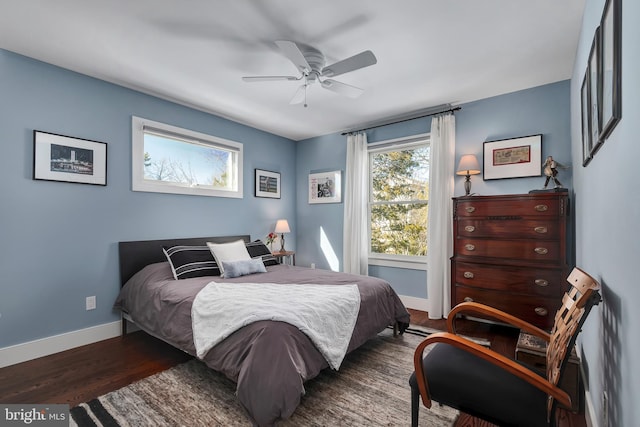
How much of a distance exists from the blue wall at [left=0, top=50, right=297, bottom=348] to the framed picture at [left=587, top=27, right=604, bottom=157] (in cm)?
377

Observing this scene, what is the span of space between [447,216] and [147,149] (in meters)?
3.58

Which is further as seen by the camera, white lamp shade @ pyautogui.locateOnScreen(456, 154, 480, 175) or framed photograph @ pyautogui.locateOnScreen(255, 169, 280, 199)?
framed photograph @ pyautogui.locateOnScreen(255, 169, 280, 199)

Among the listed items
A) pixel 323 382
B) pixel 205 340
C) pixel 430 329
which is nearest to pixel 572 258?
pixel 430 329

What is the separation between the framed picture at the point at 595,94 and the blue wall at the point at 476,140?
1704 mm

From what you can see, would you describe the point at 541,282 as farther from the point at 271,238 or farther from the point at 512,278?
the point at 271,238

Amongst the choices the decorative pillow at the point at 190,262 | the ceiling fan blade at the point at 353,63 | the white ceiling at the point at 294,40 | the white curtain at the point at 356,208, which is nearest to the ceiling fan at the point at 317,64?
the ceiling fan blade at the point at 353,63

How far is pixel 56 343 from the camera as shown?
9.04 ft

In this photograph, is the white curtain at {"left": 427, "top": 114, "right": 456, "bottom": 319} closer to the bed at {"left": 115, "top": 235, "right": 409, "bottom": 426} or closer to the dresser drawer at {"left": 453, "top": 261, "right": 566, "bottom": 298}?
the dresser drawer at {"left": 453, "top": 261, "right": 566, "bottom": 298}

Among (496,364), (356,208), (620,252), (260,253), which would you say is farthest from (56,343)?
(620,252)

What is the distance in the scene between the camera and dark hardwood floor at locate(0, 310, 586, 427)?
205 cm

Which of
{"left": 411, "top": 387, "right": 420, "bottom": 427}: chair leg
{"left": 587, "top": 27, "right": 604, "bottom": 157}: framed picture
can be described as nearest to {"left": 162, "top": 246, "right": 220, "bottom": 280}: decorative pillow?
{"left": 411, "top": 387, "right": 420, "bottom": 427}: chair leg

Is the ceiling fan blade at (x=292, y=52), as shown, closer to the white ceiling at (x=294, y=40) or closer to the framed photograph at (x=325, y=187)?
the white ceiling at (x=294, y=40)

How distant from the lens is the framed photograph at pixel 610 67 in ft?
3.60

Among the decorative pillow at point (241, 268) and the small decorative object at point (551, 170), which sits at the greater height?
the small decorative object at point (551, 170)
